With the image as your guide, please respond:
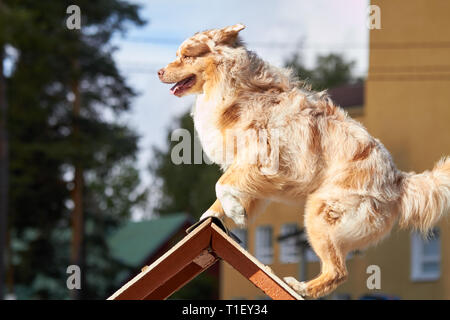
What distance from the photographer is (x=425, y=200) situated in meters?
4.27

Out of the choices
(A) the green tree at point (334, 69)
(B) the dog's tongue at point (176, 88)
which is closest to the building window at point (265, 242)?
(B) the dog's tongue at point (176, 88)

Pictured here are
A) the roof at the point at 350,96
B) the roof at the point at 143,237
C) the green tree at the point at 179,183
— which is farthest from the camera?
the green tree at the point at 179,183

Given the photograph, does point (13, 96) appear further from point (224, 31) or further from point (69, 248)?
point (224, 31)

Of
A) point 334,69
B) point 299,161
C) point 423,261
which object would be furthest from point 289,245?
point 334,69

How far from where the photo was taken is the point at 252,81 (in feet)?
14.6

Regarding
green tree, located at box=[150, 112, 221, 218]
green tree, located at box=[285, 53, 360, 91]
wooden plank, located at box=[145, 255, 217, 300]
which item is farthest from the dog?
green tree, located at box=[285, 53, 360, 91]

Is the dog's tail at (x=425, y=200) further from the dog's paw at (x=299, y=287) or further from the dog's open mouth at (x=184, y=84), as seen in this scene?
the dog's open mouth at (x=184, y=84)

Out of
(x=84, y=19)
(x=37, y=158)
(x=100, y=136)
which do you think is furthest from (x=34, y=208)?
(x=84, y=19)

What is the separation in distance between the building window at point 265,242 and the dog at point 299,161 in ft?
40.6

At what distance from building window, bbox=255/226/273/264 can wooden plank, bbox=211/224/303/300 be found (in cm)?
1247

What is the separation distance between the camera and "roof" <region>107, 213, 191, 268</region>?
32500mm

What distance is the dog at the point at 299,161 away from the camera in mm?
4191

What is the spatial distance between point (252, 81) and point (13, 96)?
18.8 metres

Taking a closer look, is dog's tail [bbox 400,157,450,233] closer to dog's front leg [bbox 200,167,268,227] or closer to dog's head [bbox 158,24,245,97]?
dog's front leg [bbox 200,167,268,227]
